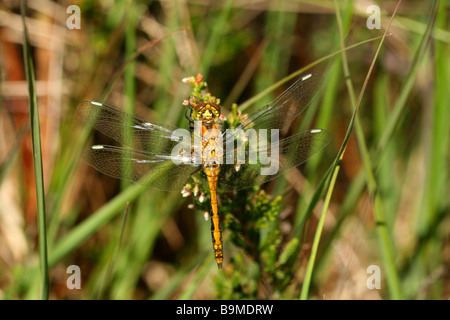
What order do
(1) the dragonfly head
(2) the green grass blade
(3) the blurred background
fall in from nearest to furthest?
(2) the green grass blade
(1) the dragonfly head
(3) the blurred background

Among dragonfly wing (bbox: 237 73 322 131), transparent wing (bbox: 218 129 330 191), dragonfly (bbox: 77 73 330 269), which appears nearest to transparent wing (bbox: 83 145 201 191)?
dragonfly (bbox: 77 73 330 269)

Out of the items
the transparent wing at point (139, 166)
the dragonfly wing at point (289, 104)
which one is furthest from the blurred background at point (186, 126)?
the dragonfly wing at point (289, 104)

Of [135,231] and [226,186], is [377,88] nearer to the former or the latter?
[226,186]

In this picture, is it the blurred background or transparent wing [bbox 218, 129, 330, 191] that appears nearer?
transparent wing [bbox 218, 129, 330, 191]

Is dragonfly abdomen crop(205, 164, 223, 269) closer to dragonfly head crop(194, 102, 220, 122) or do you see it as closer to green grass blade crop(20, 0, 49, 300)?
dragonfly head crop(194, 102, 220, 122)

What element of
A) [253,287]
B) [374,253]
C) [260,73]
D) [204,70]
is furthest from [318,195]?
[374,253]

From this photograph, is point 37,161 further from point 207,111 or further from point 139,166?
point 207,111

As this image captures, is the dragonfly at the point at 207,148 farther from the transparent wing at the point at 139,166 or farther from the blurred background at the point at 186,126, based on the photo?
the blurred background at the point at 186,126
